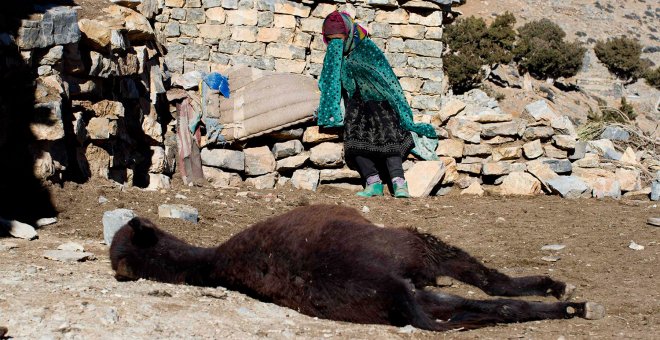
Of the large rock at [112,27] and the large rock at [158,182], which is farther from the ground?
the large rock at [112,27]

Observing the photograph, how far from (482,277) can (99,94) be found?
14.6 ft

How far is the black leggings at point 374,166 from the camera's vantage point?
29.0 feet

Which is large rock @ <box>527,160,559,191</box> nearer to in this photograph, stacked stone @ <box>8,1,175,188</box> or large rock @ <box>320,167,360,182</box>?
large rock @ <box>320,167,360,182</box>

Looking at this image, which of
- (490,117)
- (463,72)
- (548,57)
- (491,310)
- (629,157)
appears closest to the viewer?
(491,310)

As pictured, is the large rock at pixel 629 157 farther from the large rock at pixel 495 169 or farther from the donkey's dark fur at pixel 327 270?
the donkey's dark fur at pixel 327 270

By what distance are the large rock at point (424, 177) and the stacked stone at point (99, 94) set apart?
269cm

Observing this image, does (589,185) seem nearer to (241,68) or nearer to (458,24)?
(241,68)

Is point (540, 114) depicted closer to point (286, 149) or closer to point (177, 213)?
point (286, 149)

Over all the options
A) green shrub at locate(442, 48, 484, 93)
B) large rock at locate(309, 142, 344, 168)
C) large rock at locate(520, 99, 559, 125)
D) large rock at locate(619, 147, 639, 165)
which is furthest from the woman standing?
green shrub at locate(442, 48, 484, 93)

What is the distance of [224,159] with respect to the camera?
9.11 metres

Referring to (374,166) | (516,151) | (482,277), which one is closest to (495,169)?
(516,151)

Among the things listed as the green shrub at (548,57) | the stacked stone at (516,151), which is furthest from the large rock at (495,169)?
the green shrub at (548,57)

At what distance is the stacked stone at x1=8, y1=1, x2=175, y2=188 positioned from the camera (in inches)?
257

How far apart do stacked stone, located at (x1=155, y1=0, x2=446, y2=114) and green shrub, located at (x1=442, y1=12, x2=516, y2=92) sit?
1709 centimetres
